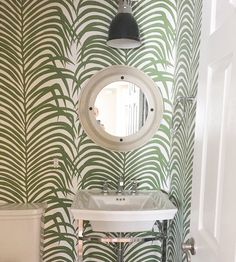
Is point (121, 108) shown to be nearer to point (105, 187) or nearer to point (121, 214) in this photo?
point (105, 187)

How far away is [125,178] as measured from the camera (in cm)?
208

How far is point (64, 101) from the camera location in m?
2.01

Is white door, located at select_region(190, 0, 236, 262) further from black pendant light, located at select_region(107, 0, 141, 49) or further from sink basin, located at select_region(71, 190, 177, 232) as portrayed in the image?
black pendant light, located at select_region(107, 0, 141, 49)

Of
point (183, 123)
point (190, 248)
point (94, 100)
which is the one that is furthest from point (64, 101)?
point (190, 248)

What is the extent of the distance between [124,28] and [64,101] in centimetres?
61

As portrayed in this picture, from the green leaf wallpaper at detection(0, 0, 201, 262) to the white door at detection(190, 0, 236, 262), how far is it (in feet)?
3.25

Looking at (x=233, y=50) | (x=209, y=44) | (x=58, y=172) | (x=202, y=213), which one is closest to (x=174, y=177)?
(x=58, y=172)

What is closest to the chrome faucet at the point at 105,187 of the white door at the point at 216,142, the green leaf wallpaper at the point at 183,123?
the green leaf wallpaper at the point at 183,123

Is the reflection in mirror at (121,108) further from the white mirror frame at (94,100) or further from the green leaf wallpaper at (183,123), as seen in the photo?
the green leaf wallpaper at (183,123)

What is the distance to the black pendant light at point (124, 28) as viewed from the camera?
5.92 feet

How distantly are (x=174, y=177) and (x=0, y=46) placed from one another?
1.40 m

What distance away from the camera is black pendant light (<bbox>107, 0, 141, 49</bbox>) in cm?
180

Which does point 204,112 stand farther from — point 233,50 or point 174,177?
point 174,177

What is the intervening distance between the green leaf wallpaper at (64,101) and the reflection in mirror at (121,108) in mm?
139
